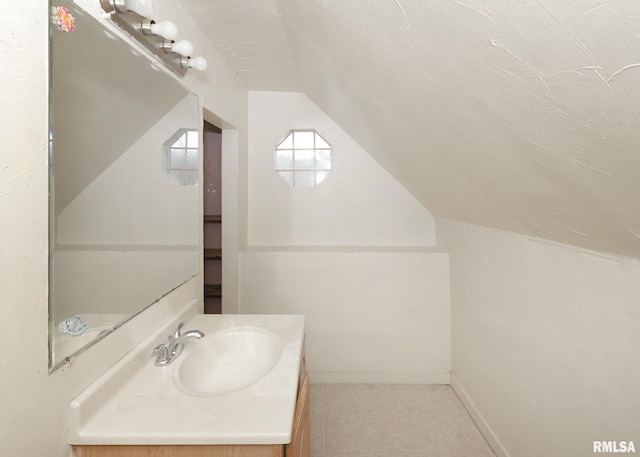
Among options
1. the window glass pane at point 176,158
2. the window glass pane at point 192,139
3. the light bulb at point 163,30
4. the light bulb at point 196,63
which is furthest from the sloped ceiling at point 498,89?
the window glass pane at point 176,158

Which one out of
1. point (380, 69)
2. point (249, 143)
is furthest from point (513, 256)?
point (249, 143)

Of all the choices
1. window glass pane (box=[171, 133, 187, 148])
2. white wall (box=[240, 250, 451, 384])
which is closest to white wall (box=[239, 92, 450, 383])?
white wall (box=[240, 250, 451, 384])

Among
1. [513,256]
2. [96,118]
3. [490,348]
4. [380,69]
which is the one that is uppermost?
[380,69]

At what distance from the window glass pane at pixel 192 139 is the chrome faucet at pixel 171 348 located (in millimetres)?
838

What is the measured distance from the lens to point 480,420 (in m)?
1.80

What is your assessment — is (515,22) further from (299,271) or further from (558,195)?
(299,271)

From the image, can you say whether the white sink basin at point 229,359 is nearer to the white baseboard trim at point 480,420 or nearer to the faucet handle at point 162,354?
the faucet handle at point 162,354

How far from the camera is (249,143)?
248 cm

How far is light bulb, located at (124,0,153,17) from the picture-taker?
0.89 metres

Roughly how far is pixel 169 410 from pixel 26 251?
1.68 ft

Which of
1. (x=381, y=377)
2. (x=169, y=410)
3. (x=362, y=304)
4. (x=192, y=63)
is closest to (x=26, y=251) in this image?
(x=169, y=410)

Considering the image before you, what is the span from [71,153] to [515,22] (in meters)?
1.02

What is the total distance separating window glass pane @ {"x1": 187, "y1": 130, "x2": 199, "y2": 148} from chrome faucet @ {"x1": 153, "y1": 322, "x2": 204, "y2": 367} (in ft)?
2.75

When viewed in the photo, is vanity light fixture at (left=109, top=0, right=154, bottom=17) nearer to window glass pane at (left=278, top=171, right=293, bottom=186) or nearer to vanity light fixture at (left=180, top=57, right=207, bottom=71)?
vanity light fixture at (left=180, top=57, right=207, bottom=71)
